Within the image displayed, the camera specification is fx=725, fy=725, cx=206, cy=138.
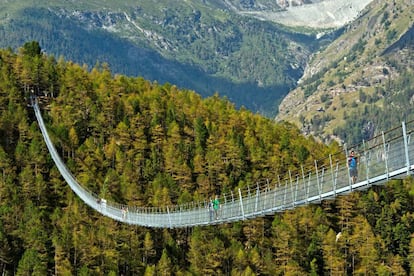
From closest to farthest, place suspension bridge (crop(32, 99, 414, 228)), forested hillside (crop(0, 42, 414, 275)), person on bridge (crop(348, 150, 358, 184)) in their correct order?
suspension bridge (crop(32, 99, 414, 228)), person on bridge (crop(348, 150, 358, 184)), forested hillside (crop(0, 42, 414, 275))

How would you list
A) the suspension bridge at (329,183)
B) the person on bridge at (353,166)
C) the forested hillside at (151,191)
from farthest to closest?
the forested hillside at (151,191) → the person on bridge at (353,166) → the suspension bridge at (329,183)

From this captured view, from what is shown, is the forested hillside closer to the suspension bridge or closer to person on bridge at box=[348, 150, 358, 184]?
the suspension bridge

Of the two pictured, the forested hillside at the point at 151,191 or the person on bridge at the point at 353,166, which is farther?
the forested hillside at the point at 151,191

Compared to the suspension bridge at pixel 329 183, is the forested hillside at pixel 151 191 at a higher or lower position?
higher

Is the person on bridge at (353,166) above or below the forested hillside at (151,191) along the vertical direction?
below

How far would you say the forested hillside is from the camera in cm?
8850

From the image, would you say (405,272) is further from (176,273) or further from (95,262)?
(95,262)

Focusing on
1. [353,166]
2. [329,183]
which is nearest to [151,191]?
[329,183]

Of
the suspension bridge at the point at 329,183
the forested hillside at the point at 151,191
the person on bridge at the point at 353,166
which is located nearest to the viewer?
the suspension bridge at the point at 329,183

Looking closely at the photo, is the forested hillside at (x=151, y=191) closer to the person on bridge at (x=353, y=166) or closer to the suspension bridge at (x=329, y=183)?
the suspension bridge at (x=329, y=183)

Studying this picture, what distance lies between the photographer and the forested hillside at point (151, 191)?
88.5 meters

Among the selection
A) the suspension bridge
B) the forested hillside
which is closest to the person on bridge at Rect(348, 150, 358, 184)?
the suspension bridge

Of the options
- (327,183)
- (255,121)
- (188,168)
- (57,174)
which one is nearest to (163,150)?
(188,168)

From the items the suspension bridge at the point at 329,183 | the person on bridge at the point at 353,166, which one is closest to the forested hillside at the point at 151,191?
the suspension bridge at the point at 329,183
